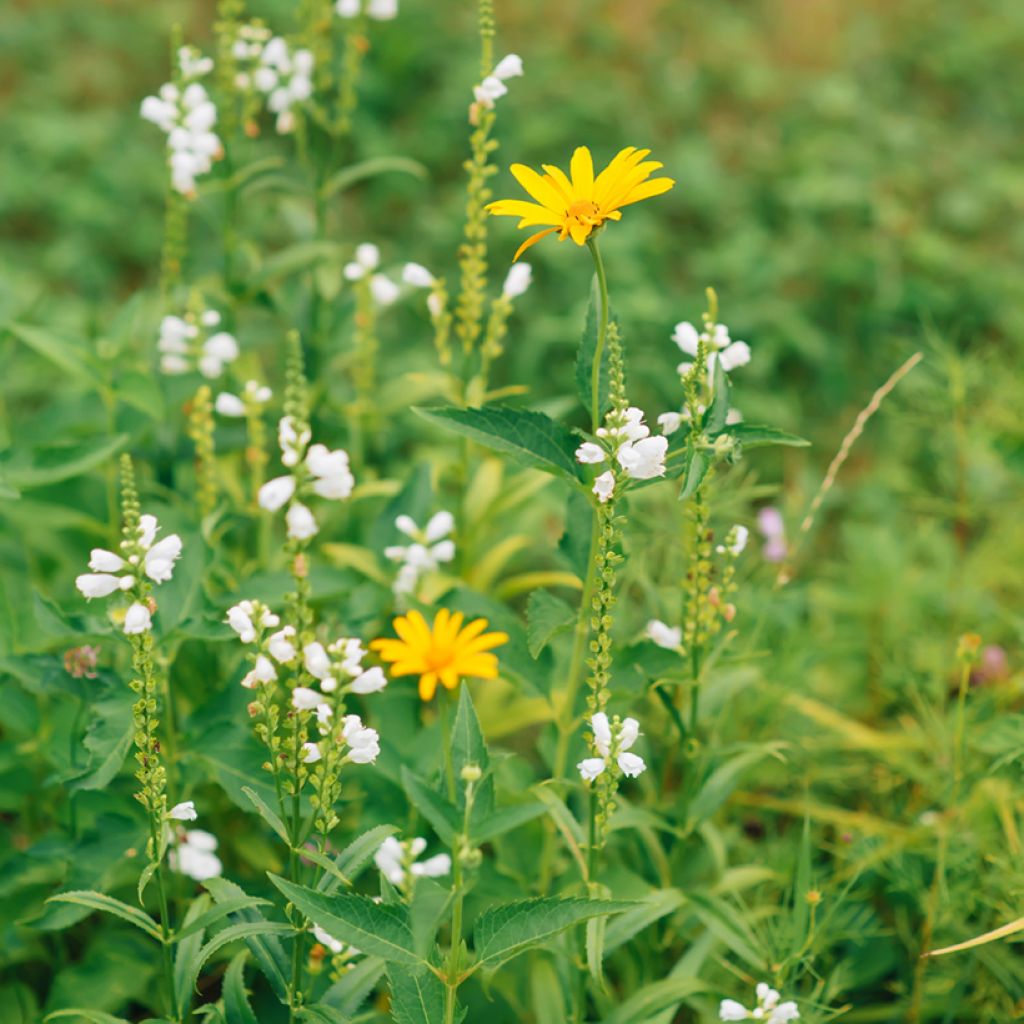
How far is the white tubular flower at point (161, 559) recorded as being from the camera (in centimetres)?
173

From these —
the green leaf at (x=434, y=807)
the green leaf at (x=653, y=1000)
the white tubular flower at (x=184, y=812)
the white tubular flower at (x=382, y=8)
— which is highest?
the white tubular flower at (x=382, y=8)

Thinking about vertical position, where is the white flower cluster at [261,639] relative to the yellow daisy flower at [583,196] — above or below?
below

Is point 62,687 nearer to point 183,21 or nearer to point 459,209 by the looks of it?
point 459,209

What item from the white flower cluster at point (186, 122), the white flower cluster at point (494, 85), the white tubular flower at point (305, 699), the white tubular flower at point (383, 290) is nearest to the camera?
the white tubular flower at point (305, 699)

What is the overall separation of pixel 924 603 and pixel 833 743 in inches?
24.1

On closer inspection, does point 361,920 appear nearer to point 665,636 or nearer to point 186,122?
point 665,636

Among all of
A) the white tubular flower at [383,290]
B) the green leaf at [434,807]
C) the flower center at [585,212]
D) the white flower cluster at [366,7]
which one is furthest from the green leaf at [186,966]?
the white flower cluster at [366,7]

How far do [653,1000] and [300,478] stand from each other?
112 centimetres

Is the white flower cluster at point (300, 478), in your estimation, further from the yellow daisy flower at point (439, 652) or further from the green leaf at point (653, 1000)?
the green leaf at point (653, 1000)

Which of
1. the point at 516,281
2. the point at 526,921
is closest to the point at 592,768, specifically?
the point at 526,921

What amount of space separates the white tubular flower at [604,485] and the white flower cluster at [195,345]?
120cm

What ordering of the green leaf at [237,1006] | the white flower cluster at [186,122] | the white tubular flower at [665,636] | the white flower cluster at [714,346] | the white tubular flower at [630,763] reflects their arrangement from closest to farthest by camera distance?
the white tubular flower at [630,763] → the green leaf at [237,1006] → the white flower cluster at [714,346] → the white tubular flower at [665,636] → the white flower cluster at [186,122]

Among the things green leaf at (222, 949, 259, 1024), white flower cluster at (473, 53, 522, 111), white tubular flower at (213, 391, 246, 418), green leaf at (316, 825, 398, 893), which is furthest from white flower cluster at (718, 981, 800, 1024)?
white flower cluster at (473, 53, 522, 111)

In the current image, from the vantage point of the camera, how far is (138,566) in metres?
1.70
